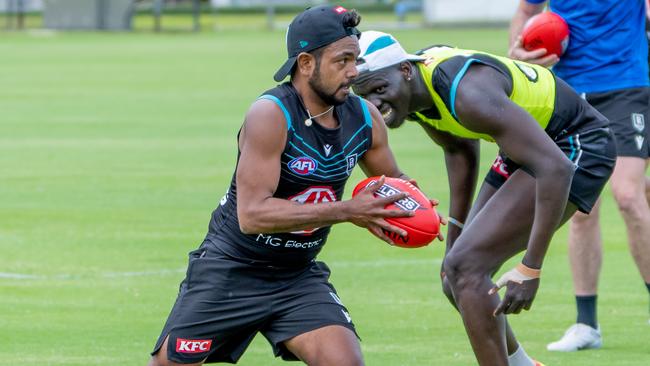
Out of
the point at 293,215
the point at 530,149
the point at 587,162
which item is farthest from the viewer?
the point at 587,162

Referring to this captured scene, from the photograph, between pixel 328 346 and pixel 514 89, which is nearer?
pixel 328 346

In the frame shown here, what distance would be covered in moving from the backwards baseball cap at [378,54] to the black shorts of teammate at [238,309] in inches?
42.9

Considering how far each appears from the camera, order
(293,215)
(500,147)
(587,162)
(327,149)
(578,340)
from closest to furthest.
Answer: (293,215), (327,149), (500,147), (587,162), (578,340)

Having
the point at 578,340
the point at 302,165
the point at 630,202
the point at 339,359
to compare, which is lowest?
the point at 578,340

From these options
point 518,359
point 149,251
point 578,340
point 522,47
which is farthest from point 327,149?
point 149,251

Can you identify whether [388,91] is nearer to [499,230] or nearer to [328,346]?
[499,230]

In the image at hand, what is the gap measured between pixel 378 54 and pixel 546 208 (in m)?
1.14

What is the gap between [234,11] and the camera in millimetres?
66938

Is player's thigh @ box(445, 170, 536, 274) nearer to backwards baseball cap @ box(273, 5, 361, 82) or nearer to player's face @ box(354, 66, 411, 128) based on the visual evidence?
player's face @ box(354, 66, 411, 128)

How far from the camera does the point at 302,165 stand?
661 centimetres

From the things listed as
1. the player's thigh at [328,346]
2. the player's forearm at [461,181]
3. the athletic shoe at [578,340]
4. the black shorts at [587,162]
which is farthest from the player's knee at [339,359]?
the athletic shoe at [578,340]

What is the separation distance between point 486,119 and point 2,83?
78.6 ft

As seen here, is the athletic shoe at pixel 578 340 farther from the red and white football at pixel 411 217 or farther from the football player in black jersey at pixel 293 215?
the red and white football at pixel 411 217

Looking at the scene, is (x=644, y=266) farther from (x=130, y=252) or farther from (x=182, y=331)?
(x=130, y=252)
